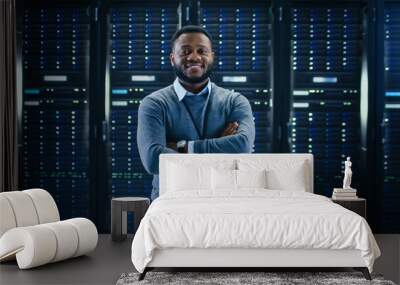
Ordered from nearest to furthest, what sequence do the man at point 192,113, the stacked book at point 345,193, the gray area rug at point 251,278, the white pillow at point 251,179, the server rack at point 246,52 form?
the gray area rug at point 251,278 → the white pillow at point 251,179 → the stacked book at point 345,193 → the man at point 192,113 → the server rack at point 246,52

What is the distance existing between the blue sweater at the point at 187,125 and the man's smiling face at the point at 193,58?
202mm

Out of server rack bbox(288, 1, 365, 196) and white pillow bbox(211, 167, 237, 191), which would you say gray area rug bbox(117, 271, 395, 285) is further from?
server rack bbox(288, 1, 365, 196)

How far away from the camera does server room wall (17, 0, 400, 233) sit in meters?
7.10

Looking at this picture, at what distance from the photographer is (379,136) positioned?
7094 millimetres

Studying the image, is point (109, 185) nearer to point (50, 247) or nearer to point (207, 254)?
point (50, 247)

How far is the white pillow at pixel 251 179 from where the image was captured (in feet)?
20.0

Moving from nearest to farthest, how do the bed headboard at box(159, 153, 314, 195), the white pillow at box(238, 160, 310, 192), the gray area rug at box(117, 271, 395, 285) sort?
1. the gray area rug at box(117, 271, 395, 285)
2. the white pillow at box(238, 160, 310, 192)
3. the bed headboard at box(159, 153, 314, 195)

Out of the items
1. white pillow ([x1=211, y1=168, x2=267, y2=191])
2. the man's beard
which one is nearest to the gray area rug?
white pillow ([x1=211, y1=168, x2=267, y2=191])

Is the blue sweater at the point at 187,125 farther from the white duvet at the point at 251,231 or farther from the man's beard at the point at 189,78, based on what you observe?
the white duvet at the point at 251,231

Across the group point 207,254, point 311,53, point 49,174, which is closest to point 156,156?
point 49,174

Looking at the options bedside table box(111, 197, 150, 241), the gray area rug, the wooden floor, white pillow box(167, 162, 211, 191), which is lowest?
the wooden floor

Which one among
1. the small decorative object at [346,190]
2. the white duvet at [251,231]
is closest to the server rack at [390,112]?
the small decorative object at [346,190]

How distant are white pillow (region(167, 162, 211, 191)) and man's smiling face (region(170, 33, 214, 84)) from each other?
4.03 ft

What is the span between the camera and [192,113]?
7066 mm
